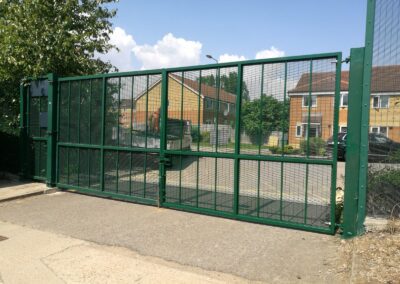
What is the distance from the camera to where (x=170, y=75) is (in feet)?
23.3

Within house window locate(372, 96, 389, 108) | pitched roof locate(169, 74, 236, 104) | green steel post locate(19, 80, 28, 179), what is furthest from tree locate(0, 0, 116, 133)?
house window locate(372, 96, 389, 108)

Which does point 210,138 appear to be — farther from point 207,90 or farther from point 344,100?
point 344,100

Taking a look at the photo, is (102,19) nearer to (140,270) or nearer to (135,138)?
(135,138)

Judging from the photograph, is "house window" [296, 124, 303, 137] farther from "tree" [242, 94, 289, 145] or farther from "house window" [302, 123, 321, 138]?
"tree" [242, 94, 289, 145]

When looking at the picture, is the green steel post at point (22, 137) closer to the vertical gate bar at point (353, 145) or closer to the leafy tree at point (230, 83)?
the leafy tree at point (230, 83)

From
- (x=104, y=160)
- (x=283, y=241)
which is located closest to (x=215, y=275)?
(x=283, y=241)

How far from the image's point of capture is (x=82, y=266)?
4.49 m

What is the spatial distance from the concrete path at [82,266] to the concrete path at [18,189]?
3066 millimetres

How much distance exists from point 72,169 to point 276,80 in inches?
209

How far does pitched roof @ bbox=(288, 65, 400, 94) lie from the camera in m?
5.19

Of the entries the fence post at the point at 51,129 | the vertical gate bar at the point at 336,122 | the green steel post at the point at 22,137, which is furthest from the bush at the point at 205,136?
the green steel post at the point at 22,137

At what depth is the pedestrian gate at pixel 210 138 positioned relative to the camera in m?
5.68

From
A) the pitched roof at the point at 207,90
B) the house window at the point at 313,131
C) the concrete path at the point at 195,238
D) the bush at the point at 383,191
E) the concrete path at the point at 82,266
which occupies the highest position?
the pitched roof at the point at 207,90

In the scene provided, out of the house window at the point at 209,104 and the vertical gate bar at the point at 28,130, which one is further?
the vertical gate bar at the point at 28,130
